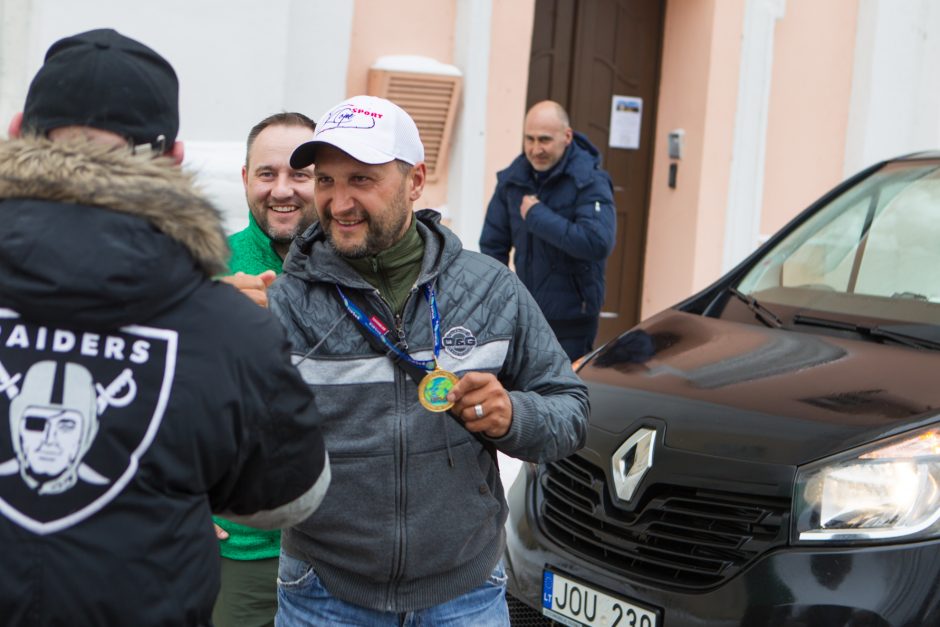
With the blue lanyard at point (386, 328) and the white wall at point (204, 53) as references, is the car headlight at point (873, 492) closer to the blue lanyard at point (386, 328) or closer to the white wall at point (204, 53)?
the blue lanyard at point (386, 328)

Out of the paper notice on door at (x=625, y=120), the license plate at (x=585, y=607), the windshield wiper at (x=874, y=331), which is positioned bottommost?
the license plate at (x=585, y=607)

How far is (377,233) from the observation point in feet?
8.07

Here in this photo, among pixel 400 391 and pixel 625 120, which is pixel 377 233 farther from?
pixel 625 120

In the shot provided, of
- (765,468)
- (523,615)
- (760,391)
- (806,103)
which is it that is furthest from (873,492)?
(806,103)

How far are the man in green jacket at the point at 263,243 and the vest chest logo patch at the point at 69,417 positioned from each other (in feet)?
4.30

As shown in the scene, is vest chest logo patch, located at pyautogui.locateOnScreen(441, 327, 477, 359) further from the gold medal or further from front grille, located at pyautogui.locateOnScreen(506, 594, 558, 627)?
front grille, located at pyautogui.locateOnScreen(506, 594, 558, 627)

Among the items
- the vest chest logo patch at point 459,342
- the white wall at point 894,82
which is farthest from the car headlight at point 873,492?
the white wall at point 894,82

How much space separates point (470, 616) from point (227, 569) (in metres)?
0.71

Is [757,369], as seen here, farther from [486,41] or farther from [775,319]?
[486,41]

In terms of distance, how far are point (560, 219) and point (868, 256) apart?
182 centimetres

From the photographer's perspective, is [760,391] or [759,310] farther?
[759,310]

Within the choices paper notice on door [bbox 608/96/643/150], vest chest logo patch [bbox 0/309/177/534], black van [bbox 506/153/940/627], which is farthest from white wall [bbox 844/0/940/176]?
vest chest logo patch [bbox 0/309/177/534]

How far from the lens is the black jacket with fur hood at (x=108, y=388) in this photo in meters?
1.55

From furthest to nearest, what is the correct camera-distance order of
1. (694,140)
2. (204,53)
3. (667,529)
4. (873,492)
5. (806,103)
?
(806,103)
(694,140)
(204,53)
(667,529)
(873,492)
